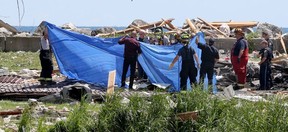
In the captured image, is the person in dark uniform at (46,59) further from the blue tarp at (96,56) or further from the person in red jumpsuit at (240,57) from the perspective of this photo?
the person in red jumpsuit at (240,57)

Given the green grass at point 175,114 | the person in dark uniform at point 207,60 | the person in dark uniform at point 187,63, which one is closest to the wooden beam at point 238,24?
the person in dark uniform at point 207,60

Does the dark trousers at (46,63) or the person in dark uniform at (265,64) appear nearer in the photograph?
the dark trousers at (46,63)

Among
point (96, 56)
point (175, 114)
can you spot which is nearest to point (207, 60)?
point (96, 56)

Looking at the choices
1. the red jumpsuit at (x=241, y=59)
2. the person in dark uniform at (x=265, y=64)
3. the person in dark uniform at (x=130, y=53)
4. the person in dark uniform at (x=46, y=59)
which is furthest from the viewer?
the person in dark uniform at (x=265, y=64)

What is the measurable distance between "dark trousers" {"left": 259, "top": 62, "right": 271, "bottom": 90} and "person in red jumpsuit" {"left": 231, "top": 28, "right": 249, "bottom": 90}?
18.1 inches

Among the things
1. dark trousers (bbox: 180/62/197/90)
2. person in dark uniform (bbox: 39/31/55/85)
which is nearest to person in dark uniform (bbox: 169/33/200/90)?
dark trousers (bbox: 180/62/197/90)

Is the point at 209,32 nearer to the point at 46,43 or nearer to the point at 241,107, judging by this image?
the point at 46,43

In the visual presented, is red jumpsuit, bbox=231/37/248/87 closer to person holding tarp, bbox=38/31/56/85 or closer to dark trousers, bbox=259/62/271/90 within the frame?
dark trousers, bbox=259/62/271/90

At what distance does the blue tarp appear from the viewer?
19688mm

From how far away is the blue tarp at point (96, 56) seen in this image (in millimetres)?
19688

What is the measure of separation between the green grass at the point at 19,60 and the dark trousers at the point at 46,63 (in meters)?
6.06

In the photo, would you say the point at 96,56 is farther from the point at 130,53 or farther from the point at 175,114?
the point at 175,114

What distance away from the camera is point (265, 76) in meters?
20.2

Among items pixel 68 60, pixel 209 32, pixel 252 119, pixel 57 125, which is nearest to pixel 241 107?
pixel 252 119
